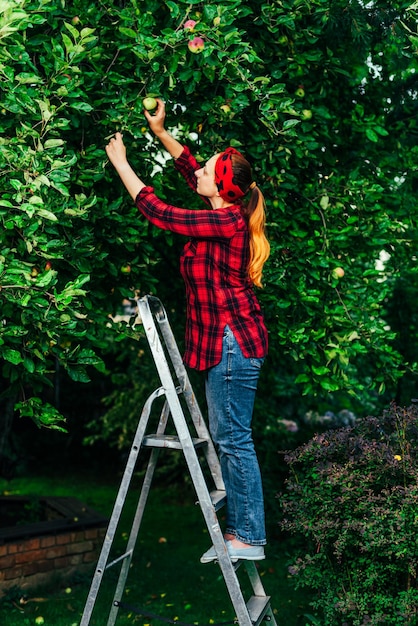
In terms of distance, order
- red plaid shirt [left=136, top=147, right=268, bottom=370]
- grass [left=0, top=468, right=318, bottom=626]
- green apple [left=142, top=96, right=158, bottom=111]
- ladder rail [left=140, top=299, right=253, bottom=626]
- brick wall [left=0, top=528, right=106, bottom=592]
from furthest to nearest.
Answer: brick wall [left=0, top=528, right=106, bottom=592] < grass [left=0, top=468, right=318, bottom=626] < green apple [left=142, top=96, right=158, bottom=111] < red plaid shirt [left=136, top=147, right=268, bottom=370] < ladder rail [left=140, top=299, right=253, bottom=626]

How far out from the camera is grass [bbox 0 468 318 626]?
4.65m

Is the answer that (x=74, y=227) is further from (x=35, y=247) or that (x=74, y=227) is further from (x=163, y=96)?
(x=163, y=96)

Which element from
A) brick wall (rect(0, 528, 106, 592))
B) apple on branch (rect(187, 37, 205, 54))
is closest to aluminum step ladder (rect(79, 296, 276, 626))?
apple on branch (rect(187, 37, 205, 54))

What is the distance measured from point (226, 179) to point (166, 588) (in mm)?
3000

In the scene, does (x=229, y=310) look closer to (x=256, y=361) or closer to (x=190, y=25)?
(x=256, y=361)

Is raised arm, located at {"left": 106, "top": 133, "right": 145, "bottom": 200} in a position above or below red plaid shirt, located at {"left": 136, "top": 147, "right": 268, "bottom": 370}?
above

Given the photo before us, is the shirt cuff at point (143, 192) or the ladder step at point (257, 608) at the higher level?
the shirt cuff at point (143, 192)

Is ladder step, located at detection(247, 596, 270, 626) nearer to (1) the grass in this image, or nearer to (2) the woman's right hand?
(1) the grass

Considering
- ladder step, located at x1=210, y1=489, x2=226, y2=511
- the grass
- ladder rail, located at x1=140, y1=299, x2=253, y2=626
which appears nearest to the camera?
ladder rail, located at x1=140, y1=299, x2=253, y2=626

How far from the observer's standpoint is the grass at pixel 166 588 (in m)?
4.65

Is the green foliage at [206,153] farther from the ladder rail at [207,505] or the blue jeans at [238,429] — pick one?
the blue jeans at [238,429]

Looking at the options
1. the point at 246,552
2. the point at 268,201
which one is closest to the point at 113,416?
the point at 268,201

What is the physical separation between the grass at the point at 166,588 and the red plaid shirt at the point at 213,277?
150cm

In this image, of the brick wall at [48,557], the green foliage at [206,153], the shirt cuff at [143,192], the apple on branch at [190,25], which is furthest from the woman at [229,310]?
the brick wall at [48,557]
